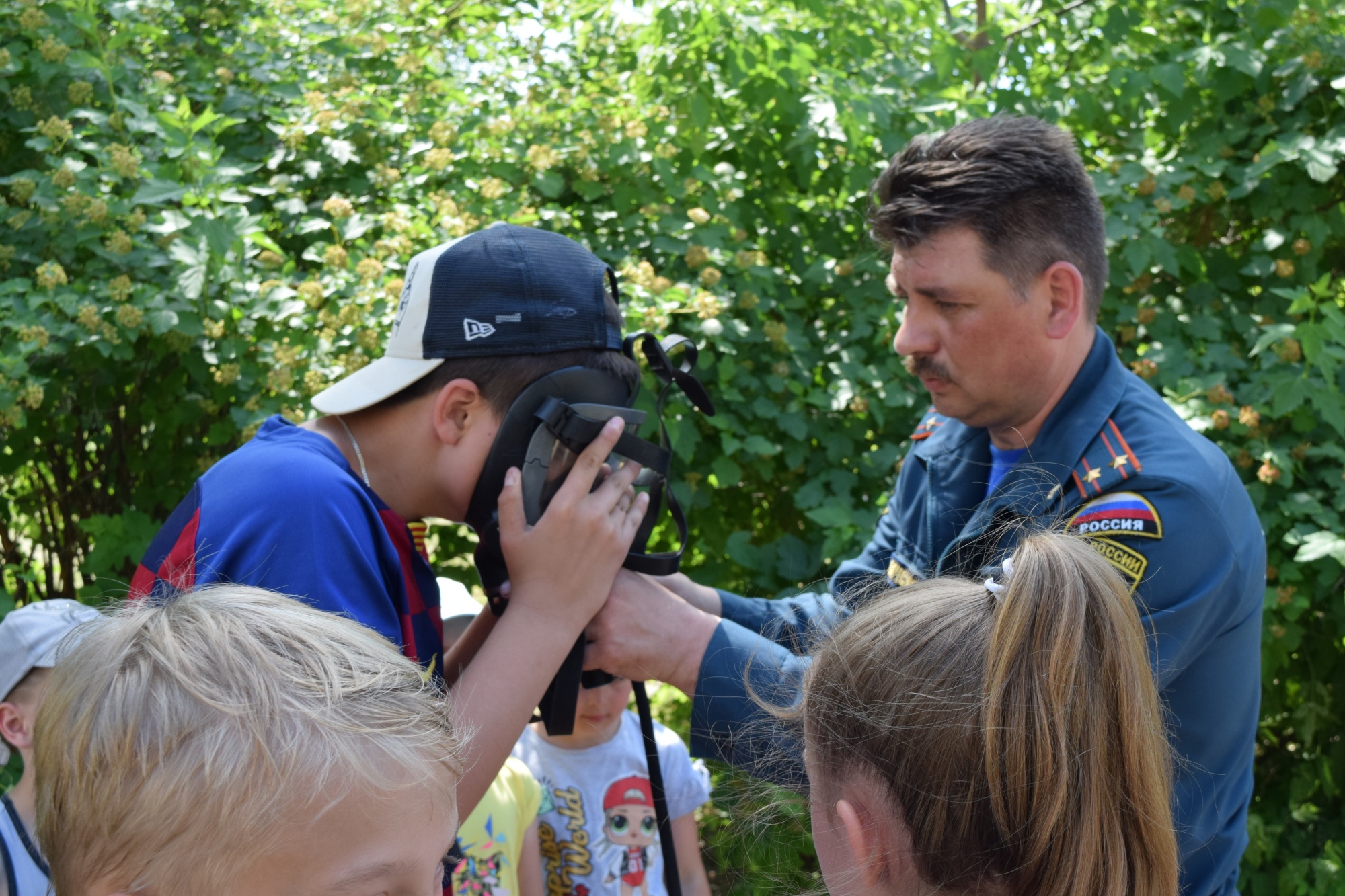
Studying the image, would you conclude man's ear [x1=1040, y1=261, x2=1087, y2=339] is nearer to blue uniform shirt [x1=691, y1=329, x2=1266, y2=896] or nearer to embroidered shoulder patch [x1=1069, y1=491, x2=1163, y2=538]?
blue uniform shirt [x1=691, y1=329, x2=1266, y2=896]

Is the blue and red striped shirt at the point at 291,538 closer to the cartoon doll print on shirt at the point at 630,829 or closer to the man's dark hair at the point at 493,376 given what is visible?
the man's dark hair at the point at 493,376

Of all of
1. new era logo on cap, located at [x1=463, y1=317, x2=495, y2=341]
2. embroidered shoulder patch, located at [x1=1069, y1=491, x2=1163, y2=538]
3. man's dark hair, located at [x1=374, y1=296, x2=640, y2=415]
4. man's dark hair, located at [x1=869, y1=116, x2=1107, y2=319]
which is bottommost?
embroidered shoulder patch, located at [x1=1069, y1=491, x2=1163, y2=538]

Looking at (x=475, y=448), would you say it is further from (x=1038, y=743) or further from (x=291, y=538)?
(x=1038, y=743)

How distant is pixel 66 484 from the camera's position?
3652 mm

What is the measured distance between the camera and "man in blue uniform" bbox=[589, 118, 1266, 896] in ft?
5.93

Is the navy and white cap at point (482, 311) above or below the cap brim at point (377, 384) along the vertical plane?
above

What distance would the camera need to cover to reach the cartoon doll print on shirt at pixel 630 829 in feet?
8.77

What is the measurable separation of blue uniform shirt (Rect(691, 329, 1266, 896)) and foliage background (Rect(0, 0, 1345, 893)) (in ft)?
3.72

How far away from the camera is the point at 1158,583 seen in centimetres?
176

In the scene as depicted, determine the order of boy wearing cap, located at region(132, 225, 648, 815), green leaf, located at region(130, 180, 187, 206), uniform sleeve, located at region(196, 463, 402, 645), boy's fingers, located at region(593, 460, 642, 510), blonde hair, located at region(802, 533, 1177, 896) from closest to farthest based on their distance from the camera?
blonde hair, located at region(802, 533, 1177, 896)
uniform sleeve, located at region(196, 463, 402, 645)
boy wearing cap, located at region(132, 225, 648, 815)
boy's fingers, located at region(593, 460, 642, 510)
green leaf, located at region(130, 180, 187, 206)

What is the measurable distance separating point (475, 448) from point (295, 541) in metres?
0.37

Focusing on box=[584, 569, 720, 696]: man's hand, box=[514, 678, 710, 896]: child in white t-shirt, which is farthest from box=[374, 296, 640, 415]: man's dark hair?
box=[514, 678, 710, 896]: child in white t-shirt

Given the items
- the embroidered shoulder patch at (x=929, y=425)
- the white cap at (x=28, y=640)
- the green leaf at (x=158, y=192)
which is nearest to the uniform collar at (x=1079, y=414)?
the embroidered shoulder patch at (x=929, y=425)

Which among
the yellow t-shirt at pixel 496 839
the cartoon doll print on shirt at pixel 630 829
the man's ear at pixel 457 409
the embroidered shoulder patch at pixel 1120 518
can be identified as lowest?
the cartoon doll print on shirt at pixel 630 829
